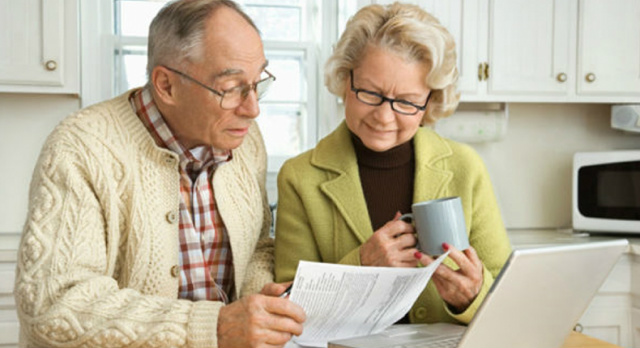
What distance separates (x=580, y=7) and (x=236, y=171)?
1906mm

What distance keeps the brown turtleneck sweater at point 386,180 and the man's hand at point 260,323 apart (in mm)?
469

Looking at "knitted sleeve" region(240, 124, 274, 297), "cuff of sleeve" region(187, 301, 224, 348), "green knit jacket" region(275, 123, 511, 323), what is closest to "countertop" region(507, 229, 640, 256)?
"green knit jacket" region(275, 123, 511, 323)

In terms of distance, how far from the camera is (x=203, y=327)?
1.09 meters

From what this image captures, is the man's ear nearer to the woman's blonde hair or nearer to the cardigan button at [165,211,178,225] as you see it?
the cardigan button at [165,211,178,225]

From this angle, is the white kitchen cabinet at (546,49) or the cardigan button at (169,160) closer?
the cardigan button at (169,160)

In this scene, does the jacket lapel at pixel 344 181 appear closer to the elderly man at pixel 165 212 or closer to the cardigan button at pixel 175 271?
the elderly man at pixel 165 212

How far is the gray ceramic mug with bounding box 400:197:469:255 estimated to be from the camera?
1.16 meters

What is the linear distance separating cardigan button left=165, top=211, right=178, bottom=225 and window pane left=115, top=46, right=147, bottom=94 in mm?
1653

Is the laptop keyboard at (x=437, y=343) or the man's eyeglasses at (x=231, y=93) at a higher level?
the man's eyeglasses at (x=231, y=93)

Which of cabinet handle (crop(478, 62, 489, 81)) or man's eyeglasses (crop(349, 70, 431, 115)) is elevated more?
cabinet handle (crop(478, 62, 489, 81))

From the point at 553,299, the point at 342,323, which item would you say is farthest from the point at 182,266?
the point at 553,299

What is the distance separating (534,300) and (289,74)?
86.5 inches

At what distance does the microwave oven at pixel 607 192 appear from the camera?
2.74 metres

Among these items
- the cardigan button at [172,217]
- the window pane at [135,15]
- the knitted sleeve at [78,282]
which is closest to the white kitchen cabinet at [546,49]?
the window pane at [135,15]
